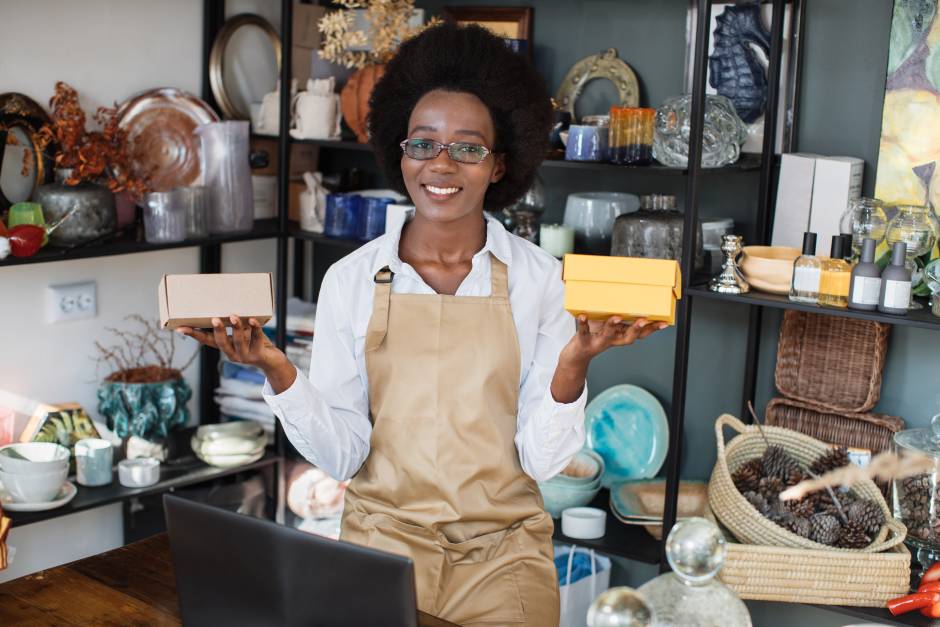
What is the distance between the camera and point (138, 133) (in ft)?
9.50

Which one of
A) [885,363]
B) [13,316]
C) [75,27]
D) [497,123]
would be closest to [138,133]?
[75,27]

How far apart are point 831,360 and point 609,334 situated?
1172 millimetres

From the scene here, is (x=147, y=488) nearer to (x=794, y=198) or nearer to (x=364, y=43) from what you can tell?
(x=364, y=43)

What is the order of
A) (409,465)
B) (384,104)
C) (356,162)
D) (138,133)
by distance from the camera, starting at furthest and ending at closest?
(356,162), (138,133), (384,104), (409,465)

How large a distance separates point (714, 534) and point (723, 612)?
7 centimetres

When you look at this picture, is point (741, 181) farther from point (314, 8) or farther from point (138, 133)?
point (138, 133)

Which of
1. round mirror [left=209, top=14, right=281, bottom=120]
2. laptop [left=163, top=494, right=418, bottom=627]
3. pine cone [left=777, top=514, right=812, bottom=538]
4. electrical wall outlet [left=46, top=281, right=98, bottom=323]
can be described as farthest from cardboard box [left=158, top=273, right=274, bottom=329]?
round mirror [left=209, top=14, right=281, bottom=120]

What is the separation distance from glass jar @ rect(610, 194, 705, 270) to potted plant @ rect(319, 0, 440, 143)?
2.38 feet

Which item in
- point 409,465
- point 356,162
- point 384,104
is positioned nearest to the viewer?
point 409,465

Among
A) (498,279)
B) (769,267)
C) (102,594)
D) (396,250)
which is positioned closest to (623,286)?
(498,279)

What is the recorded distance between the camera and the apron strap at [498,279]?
1940 mm

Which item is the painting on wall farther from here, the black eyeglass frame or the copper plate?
the copper plate

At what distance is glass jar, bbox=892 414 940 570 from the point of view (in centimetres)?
226

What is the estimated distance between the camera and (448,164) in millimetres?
1871
